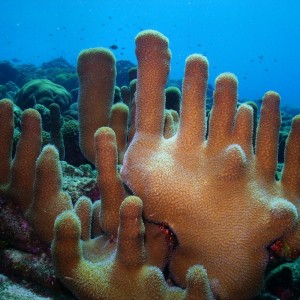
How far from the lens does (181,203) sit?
75.4 inches

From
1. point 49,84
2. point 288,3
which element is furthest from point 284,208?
point 288,3

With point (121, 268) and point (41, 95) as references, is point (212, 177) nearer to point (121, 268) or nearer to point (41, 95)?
point (121, 268)

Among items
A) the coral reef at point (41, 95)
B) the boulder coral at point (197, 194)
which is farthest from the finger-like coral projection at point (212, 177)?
the coral reef at point (41, 95)

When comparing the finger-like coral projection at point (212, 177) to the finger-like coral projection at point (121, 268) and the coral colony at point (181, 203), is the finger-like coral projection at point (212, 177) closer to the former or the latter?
the coral colony at point (181, 203)

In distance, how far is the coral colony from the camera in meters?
1.83

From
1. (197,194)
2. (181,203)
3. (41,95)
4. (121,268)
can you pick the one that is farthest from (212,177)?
(41,95)

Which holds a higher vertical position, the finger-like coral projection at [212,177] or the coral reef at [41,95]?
the finger-like coral projection at [212,177]

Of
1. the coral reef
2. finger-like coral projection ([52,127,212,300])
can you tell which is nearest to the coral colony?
finger-like coral projection ([52,127,212,300])

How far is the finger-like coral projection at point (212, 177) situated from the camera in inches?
74.8

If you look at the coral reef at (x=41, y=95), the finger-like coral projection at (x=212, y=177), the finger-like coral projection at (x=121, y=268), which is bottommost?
the coral reef at (x=41, y=95)

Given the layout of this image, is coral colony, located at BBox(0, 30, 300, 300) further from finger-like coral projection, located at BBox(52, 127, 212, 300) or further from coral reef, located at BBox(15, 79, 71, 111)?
coral reef, located at BBox(15, 79, 71, 111)

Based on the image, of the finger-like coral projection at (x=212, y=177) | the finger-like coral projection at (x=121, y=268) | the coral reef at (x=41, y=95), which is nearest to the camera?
the finger-like coral projection at (x=121, y=268)

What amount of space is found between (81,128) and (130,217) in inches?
60.3

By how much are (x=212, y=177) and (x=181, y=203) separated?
0.85ft
